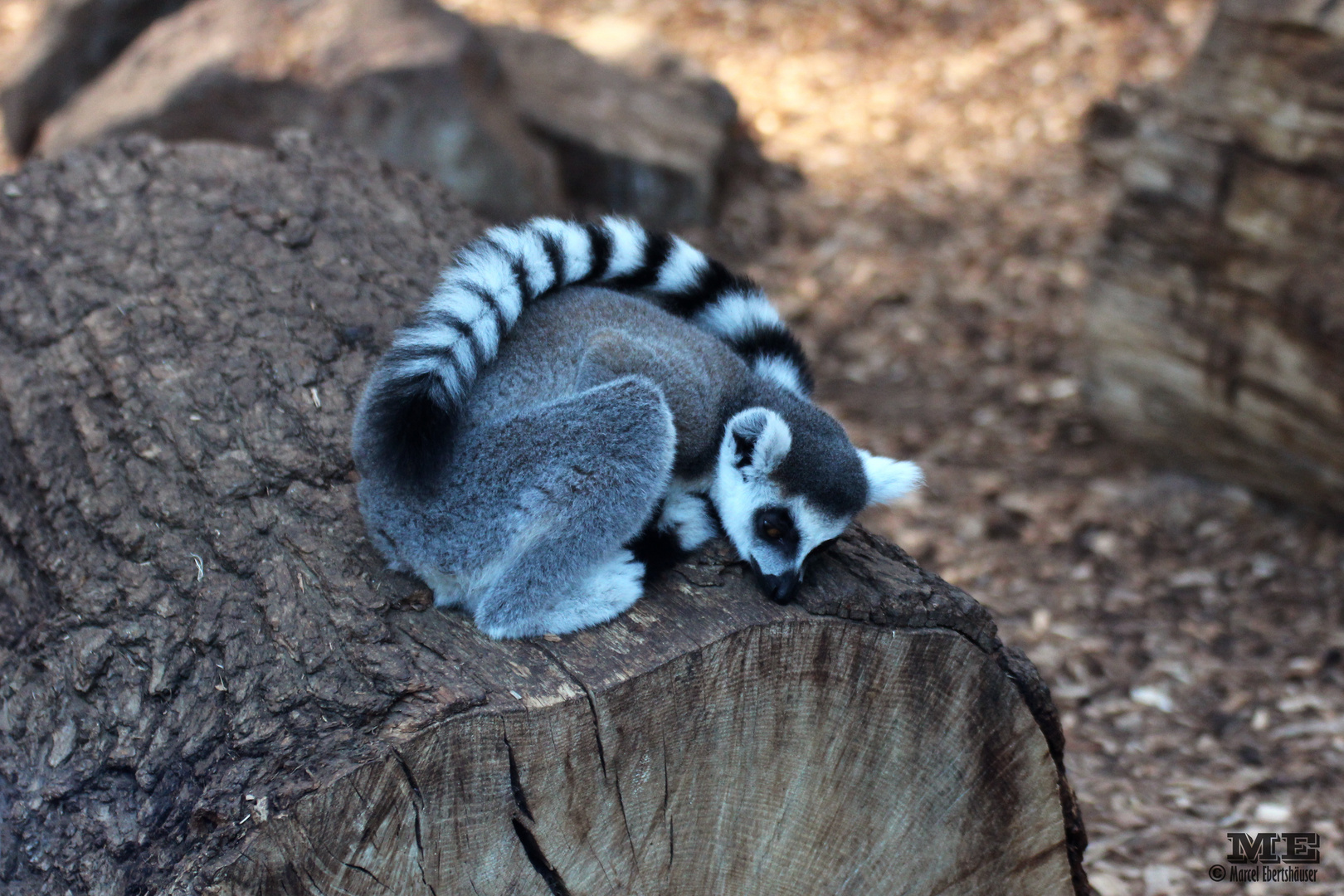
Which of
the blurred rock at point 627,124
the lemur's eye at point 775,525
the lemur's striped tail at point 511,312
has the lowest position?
the blurred rock at point 627,124

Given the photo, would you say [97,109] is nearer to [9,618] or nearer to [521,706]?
[9,618]

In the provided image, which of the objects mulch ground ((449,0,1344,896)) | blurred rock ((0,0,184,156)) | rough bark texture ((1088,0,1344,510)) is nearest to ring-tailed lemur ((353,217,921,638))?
mulch ground ((449,0,1344,896))

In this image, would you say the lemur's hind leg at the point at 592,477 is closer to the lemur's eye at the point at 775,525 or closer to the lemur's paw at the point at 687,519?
the lemur's paw at the point at 687,519

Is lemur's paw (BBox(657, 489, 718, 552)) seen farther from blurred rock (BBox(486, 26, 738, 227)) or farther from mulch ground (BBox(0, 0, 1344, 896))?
blurred rock (BBox(486, 26, 738, 227))

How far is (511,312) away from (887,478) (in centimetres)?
129

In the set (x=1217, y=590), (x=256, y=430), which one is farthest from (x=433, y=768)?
(x=1217, y=590)

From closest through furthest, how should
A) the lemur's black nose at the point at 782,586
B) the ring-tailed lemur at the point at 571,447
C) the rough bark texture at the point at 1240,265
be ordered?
the lemur's black nose at the point at 782,586 → the ring-tailed lemur at the point at 571,447 → the rough bark texture at the point at 1240,265

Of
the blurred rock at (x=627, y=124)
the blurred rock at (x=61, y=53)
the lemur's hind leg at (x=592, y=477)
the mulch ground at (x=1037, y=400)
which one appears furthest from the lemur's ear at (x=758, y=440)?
the blurred rock at (x=61, y=53)

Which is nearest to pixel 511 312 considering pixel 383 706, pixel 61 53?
pixel 383 706

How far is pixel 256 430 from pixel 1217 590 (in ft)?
15.0

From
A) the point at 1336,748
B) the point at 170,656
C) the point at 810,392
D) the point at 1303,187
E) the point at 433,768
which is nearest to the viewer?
the point at 433,768

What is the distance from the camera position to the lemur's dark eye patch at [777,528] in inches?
123

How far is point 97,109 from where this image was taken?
8.23m

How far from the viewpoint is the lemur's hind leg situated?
3174 mm
